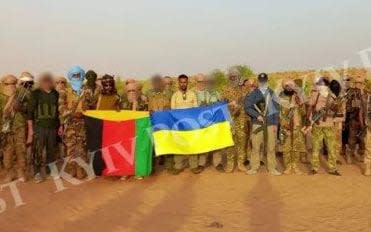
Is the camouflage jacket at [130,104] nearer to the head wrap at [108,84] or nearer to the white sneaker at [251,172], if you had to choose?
the head wrap at [108,84]

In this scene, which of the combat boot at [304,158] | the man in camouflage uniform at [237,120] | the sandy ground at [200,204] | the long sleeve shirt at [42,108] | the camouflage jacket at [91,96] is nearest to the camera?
the sandy ground at [200,204]

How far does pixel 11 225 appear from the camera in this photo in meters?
7.62

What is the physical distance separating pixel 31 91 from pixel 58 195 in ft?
7.36

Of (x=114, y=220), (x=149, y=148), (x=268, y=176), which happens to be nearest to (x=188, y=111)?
(x=149, y=148)

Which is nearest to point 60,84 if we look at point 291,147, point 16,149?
point 16,149

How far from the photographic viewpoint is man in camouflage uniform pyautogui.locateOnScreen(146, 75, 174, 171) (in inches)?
444

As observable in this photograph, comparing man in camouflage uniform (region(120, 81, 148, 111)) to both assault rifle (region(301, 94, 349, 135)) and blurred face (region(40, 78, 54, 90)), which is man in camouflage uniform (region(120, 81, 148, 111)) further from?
assault rifle (region(301, 94, 349, 135))

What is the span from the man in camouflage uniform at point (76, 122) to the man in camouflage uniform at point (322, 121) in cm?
445

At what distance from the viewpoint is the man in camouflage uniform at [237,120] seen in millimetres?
11094

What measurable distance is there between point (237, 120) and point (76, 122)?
3259 millimetres

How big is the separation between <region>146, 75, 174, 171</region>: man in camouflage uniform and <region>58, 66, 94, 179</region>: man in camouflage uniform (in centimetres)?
130

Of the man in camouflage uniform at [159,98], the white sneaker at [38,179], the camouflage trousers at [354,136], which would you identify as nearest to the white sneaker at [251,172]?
the man in camouflage uniform at [159,98]

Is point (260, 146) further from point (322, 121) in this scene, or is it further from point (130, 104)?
point (130, 104)

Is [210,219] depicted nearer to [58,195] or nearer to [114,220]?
[114,220]
